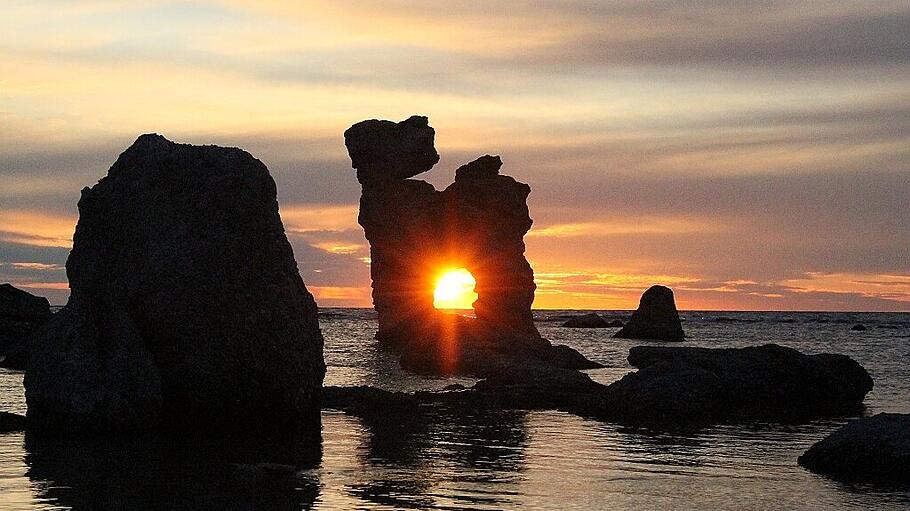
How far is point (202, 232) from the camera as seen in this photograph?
1025 inches

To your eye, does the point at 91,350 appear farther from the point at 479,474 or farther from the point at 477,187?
the point at 477,187

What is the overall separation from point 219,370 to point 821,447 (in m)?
13.3


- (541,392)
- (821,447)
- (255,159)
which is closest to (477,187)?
(541,392)

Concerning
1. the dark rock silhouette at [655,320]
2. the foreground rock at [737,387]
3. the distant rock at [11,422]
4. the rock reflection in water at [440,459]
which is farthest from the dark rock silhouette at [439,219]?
the distant rock at [11,422]

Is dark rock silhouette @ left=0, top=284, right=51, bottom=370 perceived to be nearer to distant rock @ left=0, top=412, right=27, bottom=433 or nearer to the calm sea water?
distant rock @ left=0, top=412, right=27, bottom=433

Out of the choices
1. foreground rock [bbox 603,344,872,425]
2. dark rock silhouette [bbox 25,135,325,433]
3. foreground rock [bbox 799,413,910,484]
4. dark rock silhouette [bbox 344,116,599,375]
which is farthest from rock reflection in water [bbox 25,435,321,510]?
dark rock silhouette [bbox 344,116,599,375]

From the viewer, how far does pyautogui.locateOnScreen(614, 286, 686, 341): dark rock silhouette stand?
350 ft

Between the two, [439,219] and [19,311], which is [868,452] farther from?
[439,219]

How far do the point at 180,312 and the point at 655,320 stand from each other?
86.9 meters

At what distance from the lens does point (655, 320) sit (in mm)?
108062

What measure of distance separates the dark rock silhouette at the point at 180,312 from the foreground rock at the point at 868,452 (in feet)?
40.9

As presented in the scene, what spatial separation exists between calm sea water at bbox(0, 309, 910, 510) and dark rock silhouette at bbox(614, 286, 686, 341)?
77108 millimetres

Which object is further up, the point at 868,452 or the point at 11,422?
the point at 11,422

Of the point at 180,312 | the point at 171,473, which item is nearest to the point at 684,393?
the point at 180,312
